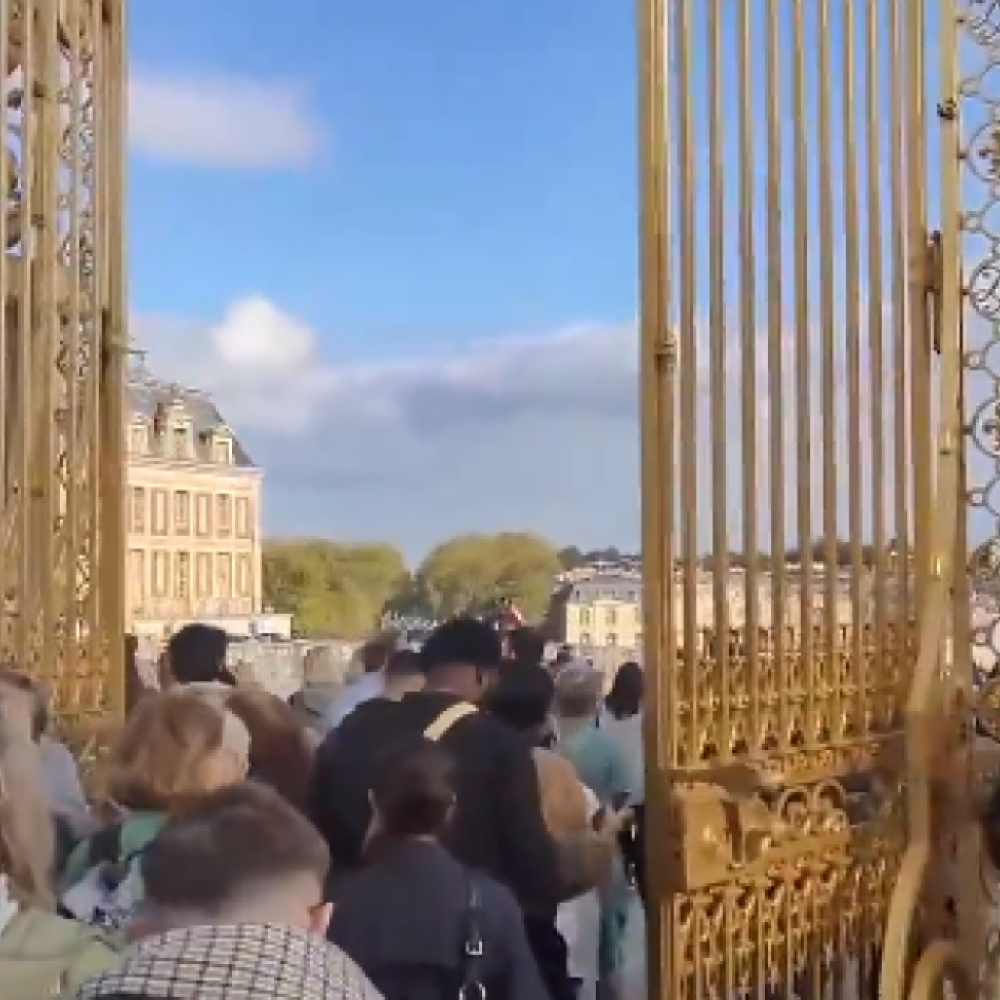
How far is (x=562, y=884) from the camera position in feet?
9.71

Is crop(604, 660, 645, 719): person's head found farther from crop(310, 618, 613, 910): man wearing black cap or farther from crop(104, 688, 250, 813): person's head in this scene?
crop(104, 688, 250, 813): person's head

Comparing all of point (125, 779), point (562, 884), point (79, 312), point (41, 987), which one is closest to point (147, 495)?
point (79, 312)

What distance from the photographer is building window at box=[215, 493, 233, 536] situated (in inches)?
233

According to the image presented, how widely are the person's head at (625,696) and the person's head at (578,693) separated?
0.03m

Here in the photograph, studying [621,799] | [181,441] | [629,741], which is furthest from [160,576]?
[621,799]

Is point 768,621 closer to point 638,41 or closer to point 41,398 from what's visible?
point 638,41

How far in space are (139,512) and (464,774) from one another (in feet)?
9.54

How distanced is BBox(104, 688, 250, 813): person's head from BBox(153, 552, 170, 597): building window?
131 inches

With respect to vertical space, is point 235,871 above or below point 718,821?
above

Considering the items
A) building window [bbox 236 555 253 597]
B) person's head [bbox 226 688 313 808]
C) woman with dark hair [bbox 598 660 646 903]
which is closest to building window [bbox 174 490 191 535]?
building window [bbox 236 555 253 597]

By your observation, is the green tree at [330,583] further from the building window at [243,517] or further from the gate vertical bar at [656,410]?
the gate vertical bar at [656,410]

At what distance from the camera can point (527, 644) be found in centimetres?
424

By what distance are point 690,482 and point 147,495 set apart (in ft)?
10.1

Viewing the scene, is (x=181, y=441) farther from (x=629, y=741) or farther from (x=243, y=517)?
(x=629, y=741)
